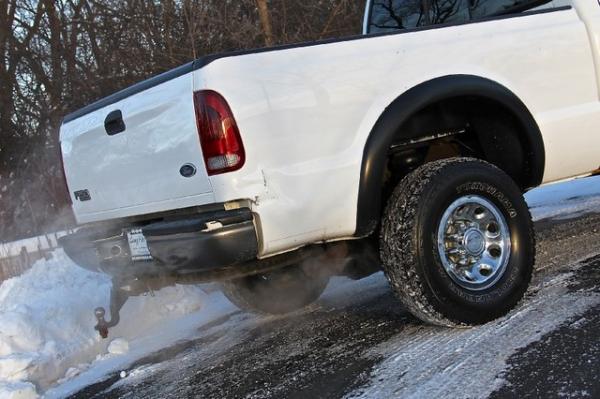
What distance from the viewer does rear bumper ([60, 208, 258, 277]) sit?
115 inches

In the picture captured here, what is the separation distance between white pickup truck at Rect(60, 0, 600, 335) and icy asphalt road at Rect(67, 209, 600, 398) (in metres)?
0.25

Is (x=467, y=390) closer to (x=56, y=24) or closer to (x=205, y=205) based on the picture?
(x=205, y=205)

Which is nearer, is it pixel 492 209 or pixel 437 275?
pixel 437 275

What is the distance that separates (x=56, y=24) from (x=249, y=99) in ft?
45.6

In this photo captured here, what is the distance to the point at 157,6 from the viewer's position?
1244cm

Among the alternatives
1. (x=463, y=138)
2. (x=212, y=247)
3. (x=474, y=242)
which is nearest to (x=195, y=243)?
(x=212, y=247)

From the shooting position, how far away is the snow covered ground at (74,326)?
4.04 meters

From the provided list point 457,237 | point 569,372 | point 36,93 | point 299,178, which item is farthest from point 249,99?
point 36,93

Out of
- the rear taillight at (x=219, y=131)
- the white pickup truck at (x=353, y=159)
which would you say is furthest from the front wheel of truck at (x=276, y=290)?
the rear taillight at (x=219, y=131)

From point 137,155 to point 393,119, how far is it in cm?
137

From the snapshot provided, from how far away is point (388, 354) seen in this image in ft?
10.9

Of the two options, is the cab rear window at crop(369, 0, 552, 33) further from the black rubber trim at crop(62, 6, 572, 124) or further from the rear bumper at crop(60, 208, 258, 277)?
the rear bumper at crop(60, 208, 258, 277)

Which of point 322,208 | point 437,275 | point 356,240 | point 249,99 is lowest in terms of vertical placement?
point 437,275

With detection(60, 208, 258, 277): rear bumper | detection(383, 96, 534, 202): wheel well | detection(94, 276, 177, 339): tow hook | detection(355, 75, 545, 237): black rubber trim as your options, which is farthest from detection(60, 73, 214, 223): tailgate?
detection(383, 96, 534, 202): wheel well
